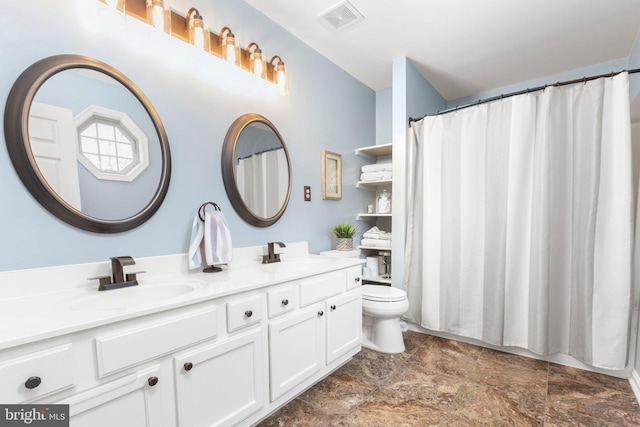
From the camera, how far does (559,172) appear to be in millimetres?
2053

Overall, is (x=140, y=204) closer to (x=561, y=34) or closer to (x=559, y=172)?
(x=559, y=172)

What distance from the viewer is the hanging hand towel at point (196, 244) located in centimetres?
155

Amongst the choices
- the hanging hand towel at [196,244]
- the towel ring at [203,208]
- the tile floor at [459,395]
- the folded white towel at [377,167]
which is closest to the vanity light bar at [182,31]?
the towel ring at [203,208]

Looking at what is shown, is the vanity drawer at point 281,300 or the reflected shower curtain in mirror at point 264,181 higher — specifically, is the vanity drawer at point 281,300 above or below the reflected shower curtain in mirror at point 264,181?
below

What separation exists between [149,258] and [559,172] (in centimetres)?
272

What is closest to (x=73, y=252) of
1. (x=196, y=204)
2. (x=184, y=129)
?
(x=196, y=204)

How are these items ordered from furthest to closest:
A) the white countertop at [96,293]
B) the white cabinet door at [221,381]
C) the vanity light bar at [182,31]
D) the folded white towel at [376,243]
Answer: the folded white towel at [376,243]
the vanity light bar at [182,31]
the white cabinet door at [221,381]
the white countertop at [96,293]

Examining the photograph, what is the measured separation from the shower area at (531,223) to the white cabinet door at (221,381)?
173 cm

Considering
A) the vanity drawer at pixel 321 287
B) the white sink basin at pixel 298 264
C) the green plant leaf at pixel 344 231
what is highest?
the green plant leaf at pixel 344 231

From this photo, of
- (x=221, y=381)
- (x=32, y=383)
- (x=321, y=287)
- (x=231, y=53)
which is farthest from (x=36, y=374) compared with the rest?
(x=231, y=53)

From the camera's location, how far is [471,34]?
88.4 inches

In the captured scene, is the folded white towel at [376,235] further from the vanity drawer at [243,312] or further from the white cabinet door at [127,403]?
the white cabinet door at [127,403]

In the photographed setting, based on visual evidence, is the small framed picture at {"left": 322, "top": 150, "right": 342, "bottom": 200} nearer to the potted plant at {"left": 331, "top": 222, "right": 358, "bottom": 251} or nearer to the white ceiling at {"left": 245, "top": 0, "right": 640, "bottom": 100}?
the potted plant at {"left": 331, "top": 222, "right": 358, "bottom": 251}

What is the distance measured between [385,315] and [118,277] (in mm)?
1767
